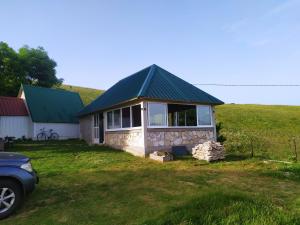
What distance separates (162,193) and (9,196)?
360 cm

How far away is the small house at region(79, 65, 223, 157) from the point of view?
14789 millimetres

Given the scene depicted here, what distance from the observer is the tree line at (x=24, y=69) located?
123 ft

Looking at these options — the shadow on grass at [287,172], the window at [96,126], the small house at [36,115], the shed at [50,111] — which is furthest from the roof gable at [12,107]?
the shadow on grass at [287,172]

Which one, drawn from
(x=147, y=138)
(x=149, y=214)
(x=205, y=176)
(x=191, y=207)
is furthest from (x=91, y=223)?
(x=147, y=138)

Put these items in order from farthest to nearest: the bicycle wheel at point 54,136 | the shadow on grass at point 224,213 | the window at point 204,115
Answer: the bicycle wheel at point 54,136, the window at point 204,115, the shadow on grass at point 224,213

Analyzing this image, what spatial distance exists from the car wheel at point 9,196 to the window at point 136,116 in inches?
384

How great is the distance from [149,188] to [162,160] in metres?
5.06

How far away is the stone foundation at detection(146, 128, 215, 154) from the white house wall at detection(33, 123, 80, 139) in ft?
53.3

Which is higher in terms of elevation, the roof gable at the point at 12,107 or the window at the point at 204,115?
the roof gable at the point at 12,107

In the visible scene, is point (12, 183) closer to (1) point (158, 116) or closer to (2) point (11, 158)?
(2) point (11, 158)

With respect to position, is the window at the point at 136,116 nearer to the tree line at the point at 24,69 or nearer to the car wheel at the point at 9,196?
the car wheel at the point at 9,196

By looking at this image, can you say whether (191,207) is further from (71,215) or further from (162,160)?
(162,160)

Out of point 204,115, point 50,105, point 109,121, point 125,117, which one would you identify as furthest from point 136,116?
point 50,105

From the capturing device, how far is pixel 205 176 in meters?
9.89
